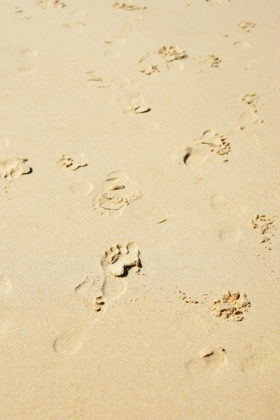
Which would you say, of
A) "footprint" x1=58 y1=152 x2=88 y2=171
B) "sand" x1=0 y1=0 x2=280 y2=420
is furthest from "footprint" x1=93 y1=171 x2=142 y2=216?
"footprint" x1=58 y1=152 x2=88 y2=171

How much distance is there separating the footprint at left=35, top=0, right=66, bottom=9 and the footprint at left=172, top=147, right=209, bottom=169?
1.90 meters

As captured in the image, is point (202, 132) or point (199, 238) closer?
point (199, 238)

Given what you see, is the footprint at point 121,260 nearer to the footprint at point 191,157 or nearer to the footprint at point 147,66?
the footprint at point 191,157

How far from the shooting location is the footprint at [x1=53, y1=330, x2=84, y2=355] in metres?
1.79

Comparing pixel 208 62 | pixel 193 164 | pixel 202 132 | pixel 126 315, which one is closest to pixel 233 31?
pixel 208 62

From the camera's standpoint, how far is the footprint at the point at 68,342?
5.88 ft

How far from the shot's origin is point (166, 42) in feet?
10.9

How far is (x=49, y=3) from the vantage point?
368 centimetres

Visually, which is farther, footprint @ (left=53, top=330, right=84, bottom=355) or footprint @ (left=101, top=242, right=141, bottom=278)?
footprint @ (left=101, top=242, right=141, bottom=278)

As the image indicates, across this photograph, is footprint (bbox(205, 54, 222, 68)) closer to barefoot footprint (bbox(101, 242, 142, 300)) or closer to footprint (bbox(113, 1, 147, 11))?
footprint (bbox(113, 1, 147, 11))

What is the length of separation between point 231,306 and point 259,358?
0.79 feet

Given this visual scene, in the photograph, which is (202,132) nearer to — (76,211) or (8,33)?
(76,211)

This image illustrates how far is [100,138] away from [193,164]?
0.56 meters

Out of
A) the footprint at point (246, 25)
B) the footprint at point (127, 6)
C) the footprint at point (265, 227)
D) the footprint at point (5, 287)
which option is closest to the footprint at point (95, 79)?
the footprint at point (127, 6)
